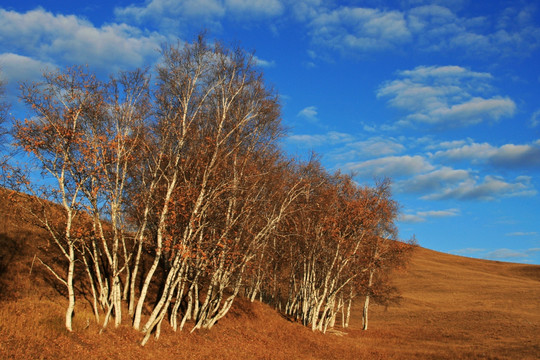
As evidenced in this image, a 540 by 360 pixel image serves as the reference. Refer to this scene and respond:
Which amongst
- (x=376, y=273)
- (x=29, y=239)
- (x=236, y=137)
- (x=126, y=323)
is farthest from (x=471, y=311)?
(x=29, y=239)

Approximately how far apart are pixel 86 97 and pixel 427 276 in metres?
73.4

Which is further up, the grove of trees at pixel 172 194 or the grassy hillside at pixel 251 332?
the grove of trees at pixel 172 194

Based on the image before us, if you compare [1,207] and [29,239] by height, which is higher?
[1,207]

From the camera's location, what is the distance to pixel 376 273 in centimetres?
4453

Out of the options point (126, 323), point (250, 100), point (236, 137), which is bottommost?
point (126, 323)

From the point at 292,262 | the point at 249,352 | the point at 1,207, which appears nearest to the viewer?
the point at 249,352

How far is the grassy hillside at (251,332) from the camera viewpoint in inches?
572

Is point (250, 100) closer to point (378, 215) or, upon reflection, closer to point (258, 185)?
point (258, 185)

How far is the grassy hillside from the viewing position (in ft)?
47.6

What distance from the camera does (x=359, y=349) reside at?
27.7 meters

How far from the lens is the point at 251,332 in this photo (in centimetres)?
2538

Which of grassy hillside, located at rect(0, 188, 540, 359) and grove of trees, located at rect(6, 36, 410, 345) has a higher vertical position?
grove of trees, located at rect(6, 36, 410, 345)

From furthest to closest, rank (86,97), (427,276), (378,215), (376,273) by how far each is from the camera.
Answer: (427,276), (376,273), (378,215), (86,97)

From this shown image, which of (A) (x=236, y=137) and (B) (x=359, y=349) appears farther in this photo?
(B) (x=359, y=349)
